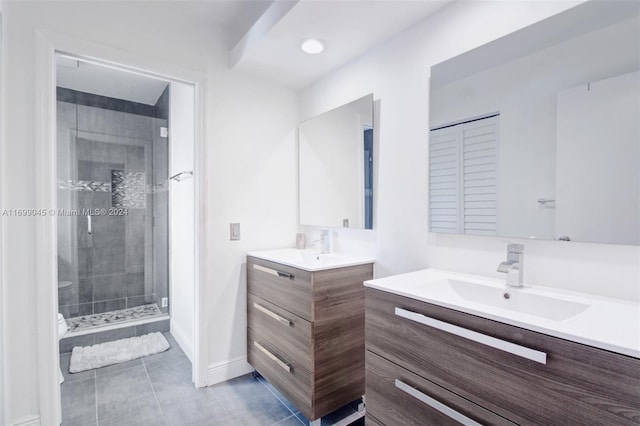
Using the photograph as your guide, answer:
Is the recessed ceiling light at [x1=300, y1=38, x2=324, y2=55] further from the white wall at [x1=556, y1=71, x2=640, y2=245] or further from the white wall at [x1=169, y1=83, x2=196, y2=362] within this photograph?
the white wall at [x1=556, y1=71, x2=640, y2=245]

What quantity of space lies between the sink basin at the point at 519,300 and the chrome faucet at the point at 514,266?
0.03m

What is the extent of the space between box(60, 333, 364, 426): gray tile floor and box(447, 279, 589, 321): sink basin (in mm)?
1031

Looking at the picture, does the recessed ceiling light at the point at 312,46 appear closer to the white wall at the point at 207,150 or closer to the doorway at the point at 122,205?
the white wall at the point at 207,150

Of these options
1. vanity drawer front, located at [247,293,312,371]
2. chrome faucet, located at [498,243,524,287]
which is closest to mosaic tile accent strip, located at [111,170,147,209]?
vanity drawer front, located at [247,293,312,371]

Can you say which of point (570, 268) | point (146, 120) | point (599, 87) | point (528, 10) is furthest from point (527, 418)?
point (146, 120)

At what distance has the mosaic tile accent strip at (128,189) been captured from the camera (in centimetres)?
301

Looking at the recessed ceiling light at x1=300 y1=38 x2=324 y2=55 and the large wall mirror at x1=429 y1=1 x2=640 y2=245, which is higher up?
the recessed ceiling light at x1=300 y1=38 x2=324 y2=55

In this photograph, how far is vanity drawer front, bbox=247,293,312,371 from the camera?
1709mm

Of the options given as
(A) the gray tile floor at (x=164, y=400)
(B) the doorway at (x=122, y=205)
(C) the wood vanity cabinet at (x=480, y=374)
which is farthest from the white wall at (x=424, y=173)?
(B) the doorway at (x=122, y=205)

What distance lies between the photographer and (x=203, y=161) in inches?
85.8

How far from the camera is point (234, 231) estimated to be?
230 cm

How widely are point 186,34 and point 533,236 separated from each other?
234 centimetres

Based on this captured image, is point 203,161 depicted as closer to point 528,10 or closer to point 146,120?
point 146,120

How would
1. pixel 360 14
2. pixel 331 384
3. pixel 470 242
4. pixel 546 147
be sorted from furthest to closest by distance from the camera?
pixel 331 384
pixel 360 14
pixel 470 242
pixel 546 147
